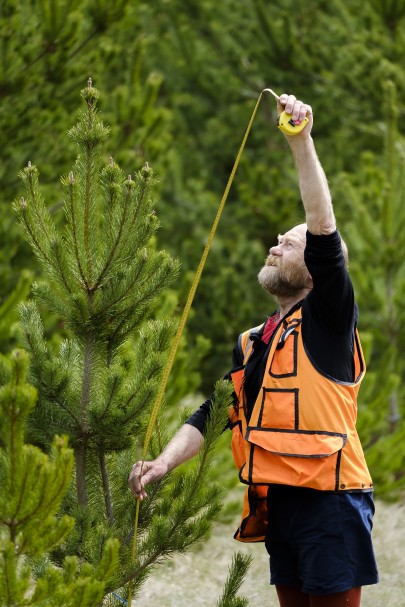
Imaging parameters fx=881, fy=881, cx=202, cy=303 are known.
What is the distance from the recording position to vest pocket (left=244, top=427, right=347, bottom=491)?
2719mm

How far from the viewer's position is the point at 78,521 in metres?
2.91

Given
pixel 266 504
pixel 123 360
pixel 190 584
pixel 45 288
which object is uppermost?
pixel 45 288

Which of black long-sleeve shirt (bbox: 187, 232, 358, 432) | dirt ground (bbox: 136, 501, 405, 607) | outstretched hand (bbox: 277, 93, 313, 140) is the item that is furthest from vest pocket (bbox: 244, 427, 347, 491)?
dirt ground (bbox: 136, 501, 405, 607)

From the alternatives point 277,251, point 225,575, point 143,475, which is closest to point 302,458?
point 143,475

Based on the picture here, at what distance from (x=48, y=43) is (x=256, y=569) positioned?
4078 millimetres

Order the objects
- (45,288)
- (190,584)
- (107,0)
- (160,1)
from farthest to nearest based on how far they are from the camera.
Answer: (160,1), (107,0), (190,584), (45,288)

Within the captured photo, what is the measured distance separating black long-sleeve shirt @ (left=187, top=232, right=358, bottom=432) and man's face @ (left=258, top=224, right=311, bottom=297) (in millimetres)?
126

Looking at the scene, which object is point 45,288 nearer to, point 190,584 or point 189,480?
point 189,480

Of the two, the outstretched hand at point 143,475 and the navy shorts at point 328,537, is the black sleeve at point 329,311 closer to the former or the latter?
the navy shorts at point 328,537

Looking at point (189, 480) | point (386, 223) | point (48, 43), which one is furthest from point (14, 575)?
point (386, 223)

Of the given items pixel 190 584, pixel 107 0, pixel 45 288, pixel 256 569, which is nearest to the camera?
pixel 45 288

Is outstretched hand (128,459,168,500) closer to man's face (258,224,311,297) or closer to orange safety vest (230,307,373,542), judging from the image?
orange safety vest (230,307,373,542)

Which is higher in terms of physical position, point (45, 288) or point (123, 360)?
point (45, 288)

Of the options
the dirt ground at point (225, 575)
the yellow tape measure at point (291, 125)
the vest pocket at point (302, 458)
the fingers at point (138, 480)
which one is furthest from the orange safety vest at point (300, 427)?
the dirt ground at point (225, 575)
